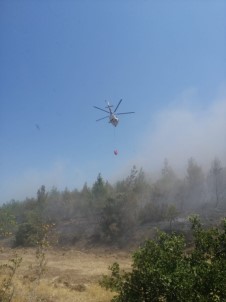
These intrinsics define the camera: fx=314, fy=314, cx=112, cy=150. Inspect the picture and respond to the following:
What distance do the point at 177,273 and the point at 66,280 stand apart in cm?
2189

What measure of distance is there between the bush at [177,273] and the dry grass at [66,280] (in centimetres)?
694

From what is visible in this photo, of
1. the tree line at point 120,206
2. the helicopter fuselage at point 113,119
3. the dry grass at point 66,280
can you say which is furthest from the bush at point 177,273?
the tree line at point 120,206

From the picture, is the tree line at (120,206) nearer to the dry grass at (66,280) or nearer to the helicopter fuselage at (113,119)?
the dry grass at (66,280)

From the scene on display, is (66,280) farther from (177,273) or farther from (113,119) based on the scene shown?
(177,273)

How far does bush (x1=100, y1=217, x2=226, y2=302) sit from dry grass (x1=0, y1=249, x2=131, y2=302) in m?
6.94

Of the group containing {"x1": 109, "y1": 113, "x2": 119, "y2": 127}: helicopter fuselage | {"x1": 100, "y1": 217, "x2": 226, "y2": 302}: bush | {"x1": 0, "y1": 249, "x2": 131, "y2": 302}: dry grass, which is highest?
{"x1": 109, "y1": 113, "x2": 119, "y2": 127}: helicopter fuselage

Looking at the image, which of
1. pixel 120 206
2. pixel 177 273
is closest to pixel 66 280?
pixel 177 273

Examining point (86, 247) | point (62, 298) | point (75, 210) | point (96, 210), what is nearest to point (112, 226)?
point (86, 247)

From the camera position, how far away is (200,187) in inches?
4259

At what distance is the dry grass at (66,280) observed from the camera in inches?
1051

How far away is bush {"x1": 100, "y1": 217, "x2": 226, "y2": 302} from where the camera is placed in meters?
14.4

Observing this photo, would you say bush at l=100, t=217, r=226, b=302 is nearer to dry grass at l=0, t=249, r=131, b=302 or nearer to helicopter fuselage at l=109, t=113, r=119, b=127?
dry grass at l=0, t=249, r=131, b=302

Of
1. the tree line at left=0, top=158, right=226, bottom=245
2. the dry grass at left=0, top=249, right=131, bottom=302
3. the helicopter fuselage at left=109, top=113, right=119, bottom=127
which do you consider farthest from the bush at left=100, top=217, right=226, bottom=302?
the tree line at left=0, top=158, right=226, bottom=245

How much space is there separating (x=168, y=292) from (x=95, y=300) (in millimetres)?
13826
